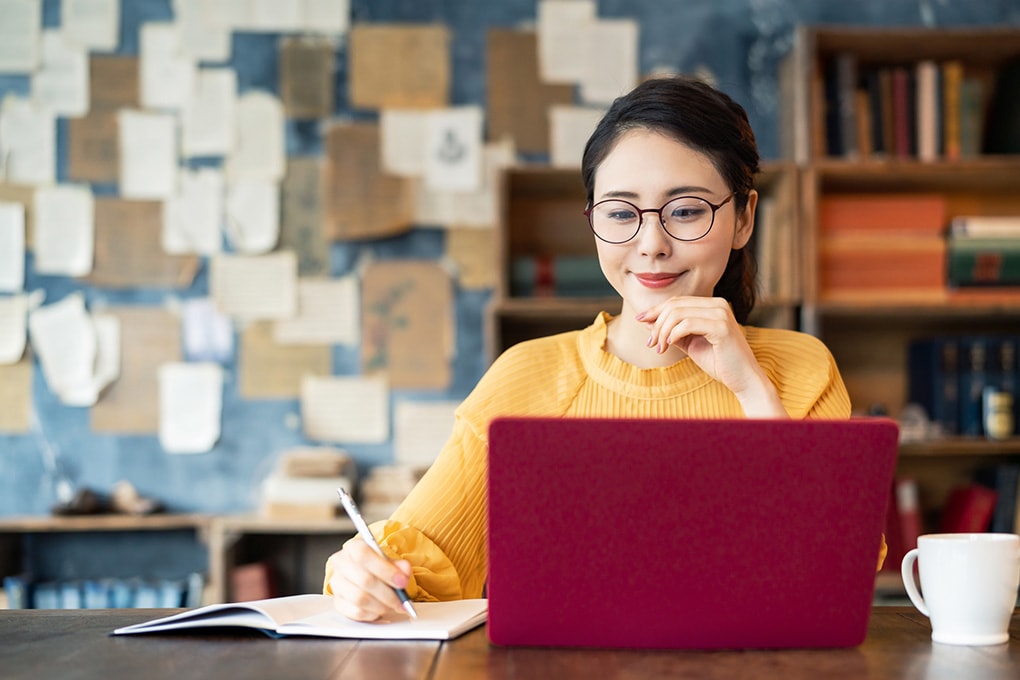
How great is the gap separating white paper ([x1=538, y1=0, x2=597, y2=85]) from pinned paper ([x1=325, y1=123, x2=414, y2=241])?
0.54 meters

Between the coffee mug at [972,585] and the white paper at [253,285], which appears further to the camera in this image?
the white paper at [253,285]

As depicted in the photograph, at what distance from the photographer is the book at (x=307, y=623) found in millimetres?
943

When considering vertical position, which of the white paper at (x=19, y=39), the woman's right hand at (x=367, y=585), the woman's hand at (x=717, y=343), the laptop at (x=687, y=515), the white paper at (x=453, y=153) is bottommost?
the woman's right hand at (x=367, y=585)

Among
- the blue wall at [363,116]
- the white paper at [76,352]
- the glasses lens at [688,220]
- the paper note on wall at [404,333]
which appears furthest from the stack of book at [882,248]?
the white paper at [76,352]

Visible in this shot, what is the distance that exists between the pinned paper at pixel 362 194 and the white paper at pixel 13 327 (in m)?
0.91

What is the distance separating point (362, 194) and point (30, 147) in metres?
0.97

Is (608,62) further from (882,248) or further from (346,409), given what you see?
(346,409)

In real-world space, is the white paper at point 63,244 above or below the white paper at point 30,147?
below

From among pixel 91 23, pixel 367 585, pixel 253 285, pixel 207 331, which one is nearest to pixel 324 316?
pixel 253 285

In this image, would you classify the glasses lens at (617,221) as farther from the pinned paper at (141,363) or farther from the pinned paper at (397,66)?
the pinned paper at (141,363)

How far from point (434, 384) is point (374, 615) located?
2.07 m

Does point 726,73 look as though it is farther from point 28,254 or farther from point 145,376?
point 28,254

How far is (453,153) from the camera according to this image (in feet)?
10.1

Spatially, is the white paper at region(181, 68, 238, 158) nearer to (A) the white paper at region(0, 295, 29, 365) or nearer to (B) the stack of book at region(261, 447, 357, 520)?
(A) the white paper at region(0, 295, 29, 365)
